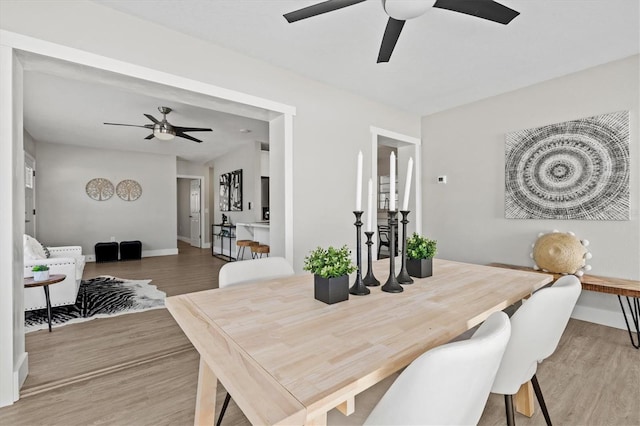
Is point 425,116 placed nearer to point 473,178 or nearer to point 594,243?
point 473,178

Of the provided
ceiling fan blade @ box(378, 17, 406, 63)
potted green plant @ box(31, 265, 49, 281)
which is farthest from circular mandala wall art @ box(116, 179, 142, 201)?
ceiling fan blade @ box(378, 17, 406, 63)

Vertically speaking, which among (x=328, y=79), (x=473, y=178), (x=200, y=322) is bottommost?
(x=200, y=322)

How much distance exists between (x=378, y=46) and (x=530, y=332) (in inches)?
91.8

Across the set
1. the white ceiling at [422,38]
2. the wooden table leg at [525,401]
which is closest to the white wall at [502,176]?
the white ceiling at [422,38]

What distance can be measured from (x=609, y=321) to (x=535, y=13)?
9.35 ft

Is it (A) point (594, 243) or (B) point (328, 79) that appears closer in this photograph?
(A) point (594, 243)

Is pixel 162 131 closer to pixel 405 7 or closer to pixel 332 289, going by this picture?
pixel 405 7

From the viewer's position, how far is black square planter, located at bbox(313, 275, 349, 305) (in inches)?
47.3

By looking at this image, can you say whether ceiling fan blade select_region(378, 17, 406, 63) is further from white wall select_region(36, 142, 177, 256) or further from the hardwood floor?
white wall select_region(36, 142, 177, 256)

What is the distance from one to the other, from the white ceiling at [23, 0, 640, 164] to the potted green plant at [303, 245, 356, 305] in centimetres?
176

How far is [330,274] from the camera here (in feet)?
3.96

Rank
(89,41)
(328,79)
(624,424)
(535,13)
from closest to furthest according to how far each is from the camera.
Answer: (624,424)
(89,41)
(535,13)
(328,79)

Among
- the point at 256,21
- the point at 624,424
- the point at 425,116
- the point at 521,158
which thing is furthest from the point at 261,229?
the point at 624,424

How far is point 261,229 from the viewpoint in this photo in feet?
17.3
